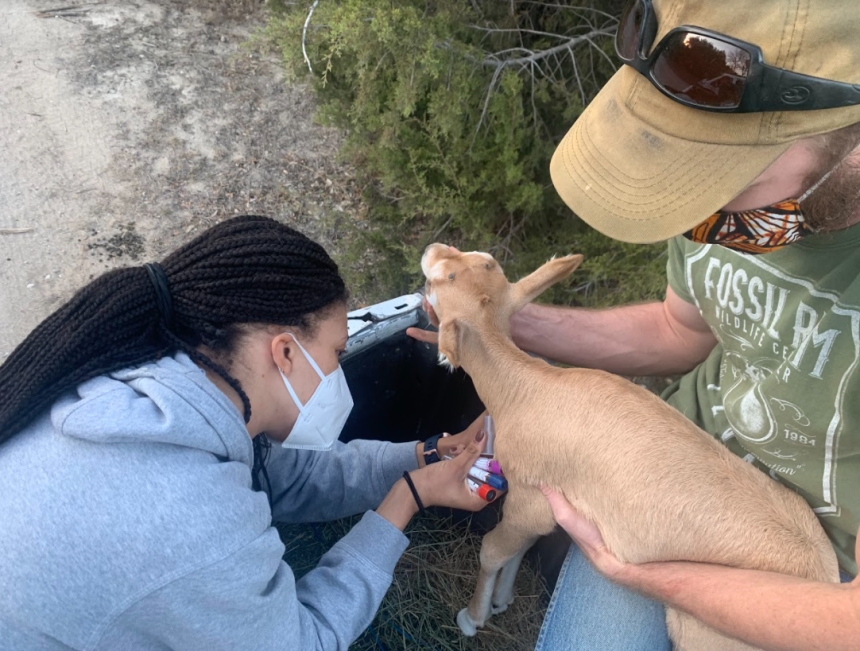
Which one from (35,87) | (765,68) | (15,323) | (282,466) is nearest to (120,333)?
(282,466)

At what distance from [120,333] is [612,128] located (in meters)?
1.45

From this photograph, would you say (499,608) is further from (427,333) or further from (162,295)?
(162,295)

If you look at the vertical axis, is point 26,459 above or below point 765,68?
below

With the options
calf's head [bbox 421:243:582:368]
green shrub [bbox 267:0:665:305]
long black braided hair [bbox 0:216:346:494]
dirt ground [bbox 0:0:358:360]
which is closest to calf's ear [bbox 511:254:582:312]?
calf's head [bbox 421:243:582:368]

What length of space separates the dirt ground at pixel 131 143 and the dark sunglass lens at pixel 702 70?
11.8 feet

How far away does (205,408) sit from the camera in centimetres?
155

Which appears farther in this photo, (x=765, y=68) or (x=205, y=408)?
(x=205, y=408)

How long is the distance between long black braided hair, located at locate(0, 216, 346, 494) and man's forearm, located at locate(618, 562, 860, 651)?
4.69 ft

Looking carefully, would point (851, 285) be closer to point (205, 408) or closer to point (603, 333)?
point (603, 333)

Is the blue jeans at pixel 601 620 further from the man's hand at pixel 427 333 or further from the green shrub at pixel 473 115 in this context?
the green shrub at pixel 473 115

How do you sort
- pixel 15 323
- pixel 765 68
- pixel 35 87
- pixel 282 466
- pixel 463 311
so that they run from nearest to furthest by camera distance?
pixel 765 68
pixel 282 466
pixel 463 311
pixel 15 323
pixel 35 87

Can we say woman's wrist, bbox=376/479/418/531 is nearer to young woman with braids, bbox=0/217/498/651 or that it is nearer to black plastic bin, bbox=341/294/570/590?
young woman with braids, bbox=0/217/498/651

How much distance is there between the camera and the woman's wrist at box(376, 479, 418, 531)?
7.11 ft

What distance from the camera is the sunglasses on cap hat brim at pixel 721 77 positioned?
1.30 m
